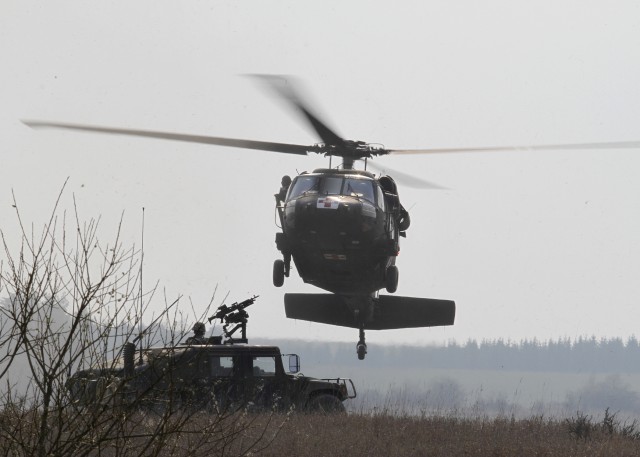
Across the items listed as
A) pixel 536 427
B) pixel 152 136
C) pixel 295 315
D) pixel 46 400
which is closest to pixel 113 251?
pixel 46 400

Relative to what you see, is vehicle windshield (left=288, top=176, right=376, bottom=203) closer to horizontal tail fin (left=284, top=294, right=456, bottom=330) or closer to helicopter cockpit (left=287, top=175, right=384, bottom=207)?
helicopter cockpit (left=287, top=175, right=384, bottom=207)

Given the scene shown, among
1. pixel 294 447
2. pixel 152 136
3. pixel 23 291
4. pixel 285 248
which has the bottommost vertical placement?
pixel 294 447

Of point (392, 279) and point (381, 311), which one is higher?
point (392, 279)

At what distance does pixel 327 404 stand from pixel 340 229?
132 inches

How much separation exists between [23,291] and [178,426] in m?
1.39

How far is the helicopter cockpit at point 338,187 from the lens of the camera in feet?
62.8

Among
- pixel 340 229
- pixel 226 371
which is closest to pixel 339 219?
pixel 340 229

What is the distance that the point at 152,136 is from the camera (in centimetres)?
1702

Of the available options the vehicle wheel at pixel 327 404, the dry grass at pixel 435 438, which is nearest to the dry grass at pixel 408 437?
the dry grass at pixel 435 438

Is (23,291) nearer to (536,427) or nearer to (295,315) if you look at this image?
(536,427)

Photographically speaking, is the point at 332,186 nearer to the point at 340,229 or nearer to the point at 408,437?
the point at 340,229

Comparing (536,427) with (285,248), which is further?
(285,248)

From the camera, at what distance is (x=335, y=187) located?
19.2 m

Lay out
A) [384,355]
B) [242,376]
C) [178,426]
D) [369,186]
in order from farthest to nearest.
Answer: [384,355]
[369,186]
[242,376]
[178,426]
